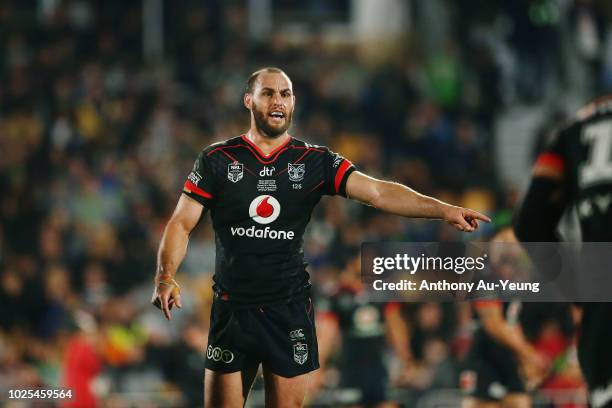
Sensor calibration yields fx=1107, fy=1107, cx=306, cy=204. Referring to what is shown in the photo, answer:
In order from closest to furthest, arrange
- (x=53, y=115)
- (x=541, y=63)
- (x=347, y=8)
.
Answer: (x=53, y=115)
(x=541, y=63)
(x=347, y=8)

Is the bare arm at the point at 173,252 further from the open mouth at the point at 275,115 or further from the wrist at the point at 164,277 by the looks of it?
the open mouth at the point at 275,115

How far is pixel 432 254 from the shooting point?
5066 mm

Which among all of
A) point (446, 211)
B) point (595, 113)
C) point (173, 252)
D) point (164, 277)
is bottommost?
point (164, 277)

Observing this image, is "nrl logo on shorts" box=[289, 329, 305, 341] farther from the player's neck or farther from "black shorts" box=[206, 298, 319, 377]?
the player's neck

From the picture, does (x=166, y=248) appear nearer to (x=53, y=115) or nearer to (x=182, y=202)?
(x=182, y=202)

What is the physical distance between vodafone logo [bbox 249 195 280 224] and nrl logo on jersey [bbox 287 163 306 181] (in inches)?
5.9

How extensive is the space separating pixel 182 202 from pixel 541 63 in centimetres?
1016

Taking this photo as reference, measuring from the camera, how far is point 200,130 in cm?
1334

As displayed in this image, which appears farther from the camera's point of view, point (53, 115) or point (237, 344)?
point (53, 115)

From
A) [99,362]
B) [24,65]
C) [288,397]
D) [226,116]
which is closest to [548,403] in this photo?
[99,362]

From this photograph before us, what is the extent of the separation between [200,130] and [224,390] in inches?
329

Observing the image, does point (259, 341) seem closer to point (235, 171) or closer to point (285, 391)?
point (285, 391)

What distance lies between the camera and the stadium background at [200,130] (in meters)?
10.2

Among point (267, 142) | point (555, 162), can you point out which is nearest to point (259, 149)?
point (267, 142)
